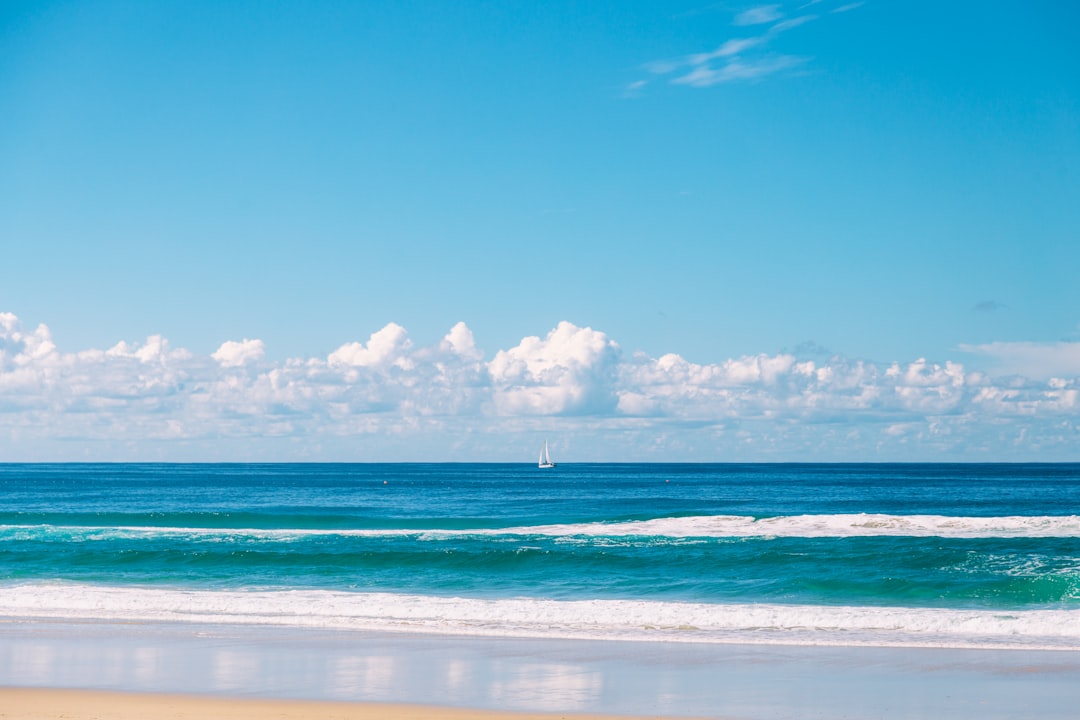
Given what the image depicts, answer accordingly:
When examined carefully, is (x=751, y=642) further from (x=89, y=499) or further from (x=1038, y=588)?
(x=89, y=499)

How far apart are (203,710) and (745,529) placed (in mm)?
31920

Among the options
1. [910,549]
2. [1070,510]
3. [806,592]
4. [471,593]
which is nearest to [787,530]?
[910,549]

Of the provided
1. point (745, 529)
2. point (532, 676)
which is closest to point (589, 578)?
point (532, 676)

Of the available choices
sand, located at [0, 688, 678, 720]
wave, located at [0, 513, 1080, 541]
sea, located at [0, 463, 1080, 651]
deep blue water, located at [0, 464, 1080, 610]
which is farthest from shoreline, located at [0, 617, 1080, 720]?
wave, located at [0, 513, 1080, 541]

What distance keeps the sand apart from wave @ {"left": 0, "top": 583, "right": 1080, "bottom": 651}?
6670 mm

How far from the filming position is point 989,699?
1351 cm

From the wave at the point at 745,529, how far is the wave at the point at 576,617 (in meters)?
15.3

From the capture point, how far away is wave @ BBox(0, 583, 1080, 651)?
63.5 feet

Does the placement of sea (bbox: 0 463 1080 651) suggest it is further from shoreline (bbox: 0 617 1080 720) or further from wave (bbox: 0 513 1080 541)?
shoreline (bbox: 0 617 1080 720)

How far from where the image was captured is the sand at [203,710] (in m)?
12.6

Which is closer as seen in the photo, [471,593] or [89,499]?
[471,593]

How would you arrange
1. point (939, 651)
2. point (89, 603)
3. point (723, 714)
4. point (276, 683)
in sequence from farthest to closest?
point (89, 603) < point (939, 651) < point (276, 683) < point (723, 714)

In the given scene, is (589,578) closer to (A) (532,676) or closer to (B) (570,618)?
(B) (570,618)

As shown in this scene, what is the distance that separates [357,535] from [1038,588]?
25822 millimetres
